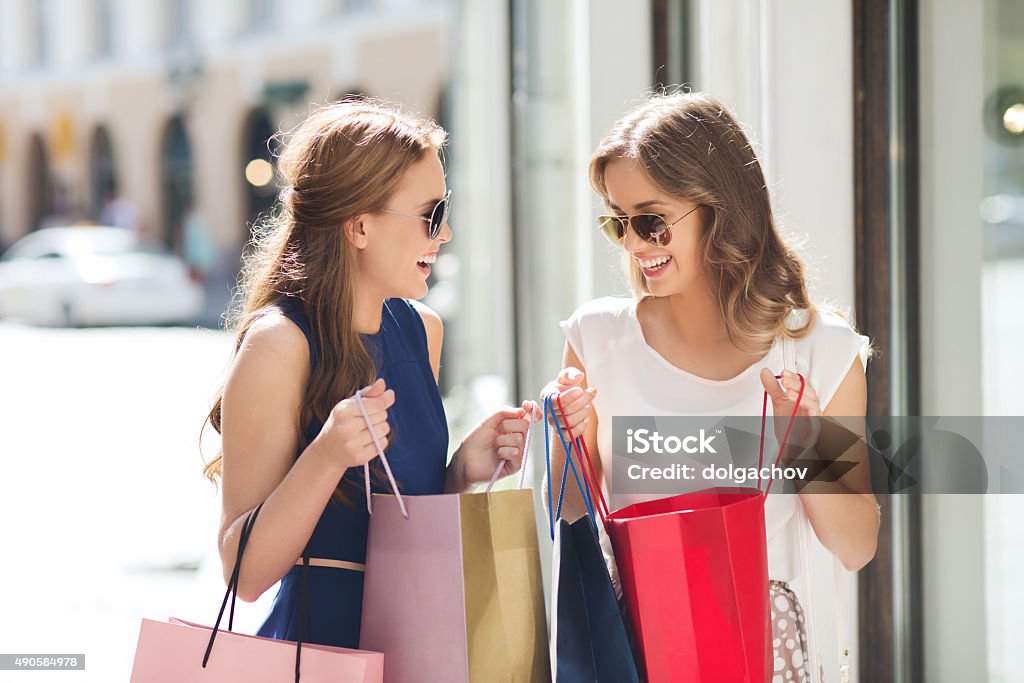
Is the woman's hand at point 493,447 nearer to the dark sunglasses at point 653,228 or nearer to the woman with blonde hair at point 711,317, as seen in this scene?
the woman with blonde hair at point 711,317

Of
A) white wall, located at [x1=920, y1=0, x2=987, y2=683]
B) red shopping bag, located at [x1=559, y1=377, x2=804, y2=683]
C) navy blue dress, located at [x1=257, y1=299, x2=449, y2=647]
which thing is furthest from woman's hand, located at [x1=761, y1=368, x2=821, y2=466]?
white wall, located at [x1=920, y1=0, x2=987, y2=683]

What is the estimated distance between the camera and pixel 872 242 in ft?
9.83

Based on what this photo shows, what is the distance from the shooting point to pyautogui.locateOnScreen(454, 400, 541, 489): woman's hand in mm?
2080

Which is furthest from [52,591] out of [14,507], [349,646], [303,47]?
[303,47]

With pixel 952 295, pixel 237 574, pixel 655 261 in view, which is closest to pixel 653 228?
pixel 655 261

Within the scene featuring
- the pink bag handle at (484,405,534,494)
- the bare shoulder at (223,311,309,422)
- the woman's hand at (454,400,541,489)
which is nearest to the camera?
the bare shoulder at (223,311,309,422)

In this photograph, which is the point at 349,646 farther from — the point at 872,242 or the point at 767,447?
the point at 872,242

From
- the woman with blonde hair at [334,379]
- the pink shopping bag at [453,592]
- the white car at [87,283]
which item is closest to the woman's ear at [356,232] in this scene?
the woman with blonde hair at [334,379]

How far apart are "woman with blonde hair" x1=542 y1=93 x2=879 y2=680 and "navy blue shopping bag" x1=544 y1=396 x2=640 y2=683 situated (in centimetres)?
33

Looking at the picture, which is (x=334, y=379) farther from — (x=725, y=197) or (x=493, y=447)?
(x=725, y=197)

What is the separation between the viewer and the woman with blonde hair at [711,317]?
2.09 meters

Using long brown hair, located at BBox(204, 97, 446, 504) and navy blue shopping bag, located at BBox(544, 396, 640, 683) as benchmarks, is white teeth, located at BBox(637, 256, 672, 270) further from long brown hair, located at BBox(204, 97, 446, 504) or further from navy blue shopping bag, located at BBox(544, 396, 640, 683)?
navy blue shopping bag, located at BBox(544, 396, 640, 683)

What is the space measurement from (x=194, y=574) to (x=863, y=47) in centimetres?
419

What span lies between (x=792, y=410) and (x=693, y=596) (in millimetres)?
391
